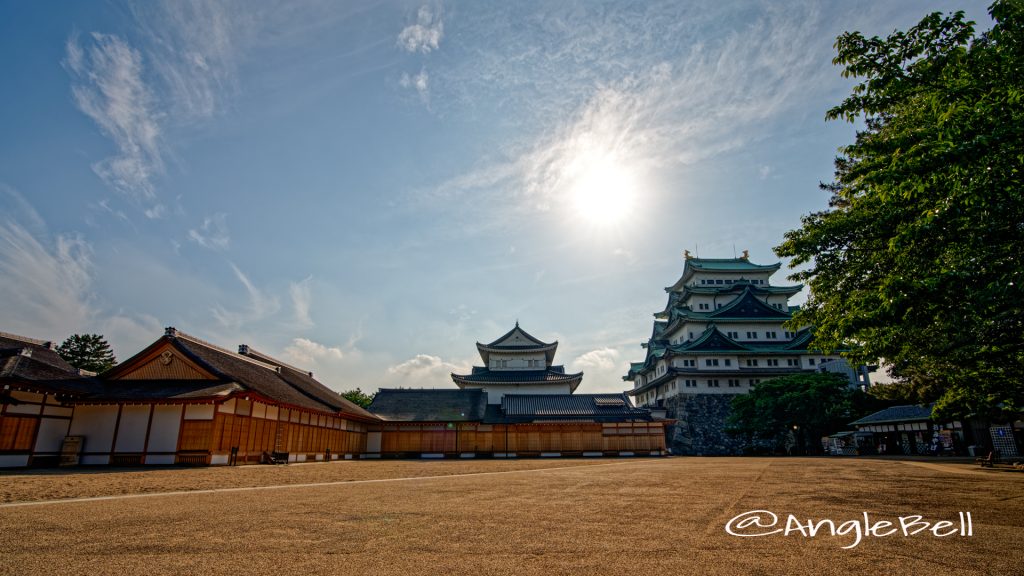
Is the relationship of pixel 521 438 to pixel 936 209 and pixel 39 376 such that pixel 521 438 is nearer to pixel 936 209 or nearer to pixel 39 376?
pixel 39 376

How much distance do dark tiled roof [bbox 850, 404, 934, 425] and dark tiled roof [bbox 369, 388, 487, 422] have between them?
27236mm

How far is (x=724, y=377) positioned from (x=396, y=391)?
2851 cm

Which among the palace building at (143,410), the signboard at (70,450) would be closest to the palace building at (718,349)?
the palace building at (143,410)

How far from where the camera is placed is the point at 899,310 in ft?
29.8

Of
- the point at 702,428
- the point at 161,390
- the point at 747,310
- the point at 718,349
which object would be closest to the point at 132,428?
the point at 161,390

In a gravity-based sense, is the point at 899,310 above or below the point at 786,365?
below

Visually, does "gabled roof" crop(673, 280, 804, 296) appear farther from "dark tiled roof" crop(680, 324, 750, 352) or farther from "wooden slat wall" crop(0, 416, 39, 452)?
"wooden slat wall" crop(0, 416, 39, 452)

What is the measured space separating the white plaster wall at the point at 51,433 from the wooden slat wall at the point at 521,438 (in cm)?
1895

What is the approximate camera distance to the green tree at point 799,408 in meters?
33.4

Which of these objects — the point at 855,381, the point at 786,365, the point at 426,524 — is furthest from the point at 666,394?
the point at 426,524

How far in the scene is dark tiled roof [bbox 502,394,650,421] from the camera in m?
38.1

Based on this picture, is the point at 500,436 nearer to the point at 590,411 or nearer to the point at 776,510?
the point at 590,411

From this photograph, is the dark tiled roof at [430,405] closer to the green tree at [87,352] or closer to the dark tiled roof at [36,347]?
the dark tiled roof at [36,347]

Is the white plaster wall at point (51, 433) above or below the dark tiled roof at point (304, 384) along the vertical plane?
below
